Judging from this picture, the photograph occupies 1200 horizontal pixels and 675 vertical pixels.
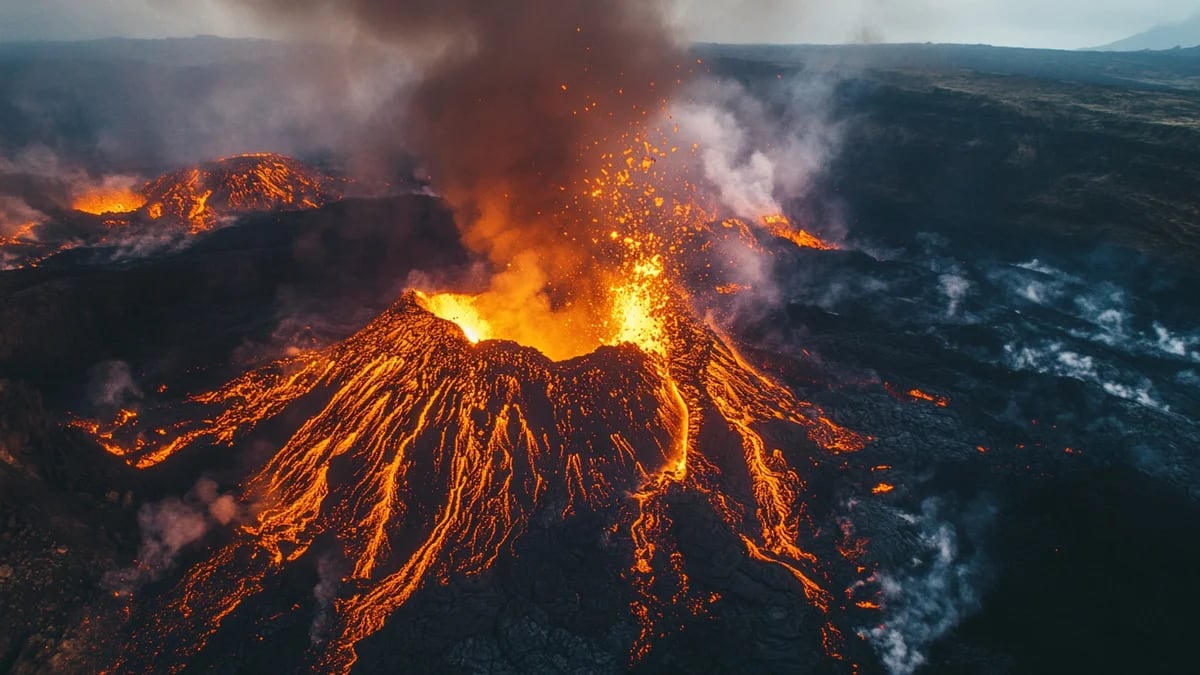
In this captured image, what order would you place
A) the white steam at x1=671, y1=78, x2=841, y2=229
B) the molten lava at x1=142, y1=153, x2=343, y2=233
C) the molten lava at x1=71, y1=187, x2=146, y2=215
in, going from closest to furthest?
the molten lava at x1=142, y1=153, x2=343, y2=233 → the molten lava at x1=71, y1=187, x2=146, y2=215 → the white steam at x1=671, y1=78, x2=841, y2=229

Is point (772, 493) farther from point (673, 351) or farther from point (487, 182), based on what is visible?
point (487, 182)

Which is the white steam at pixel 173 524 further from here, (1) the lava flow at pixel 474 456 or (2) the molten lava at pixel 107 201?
(2) the molten lava at pixel 107 201

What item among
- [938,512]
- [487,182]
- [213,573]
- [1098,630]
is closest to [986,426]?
[938,512]

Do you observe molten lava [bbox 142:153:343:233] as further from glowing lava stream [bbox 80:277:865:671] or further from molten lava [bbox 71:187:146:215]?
glowing lava stream [bbox 80:277:865:671]

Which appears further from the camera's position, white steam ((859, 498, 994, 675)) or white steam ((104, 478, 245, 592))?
white steam ((104, 478, 245, 592))

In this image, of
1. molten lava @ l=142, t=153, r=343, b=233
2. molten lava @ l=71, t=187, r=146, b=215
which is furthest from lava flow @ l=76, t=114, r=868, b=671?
molten lava @ l=71, t=187, r=146, b=215

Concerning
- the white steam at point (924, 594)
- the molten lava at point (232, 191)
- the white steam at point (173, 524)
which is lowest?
the white steam at point (924, 594)

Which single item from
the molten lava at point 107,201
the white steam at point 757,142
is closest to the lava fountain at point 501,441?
the white steam at point 757,142

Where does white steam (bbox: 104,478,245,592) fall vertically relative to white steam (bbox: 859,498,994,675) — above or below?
above
